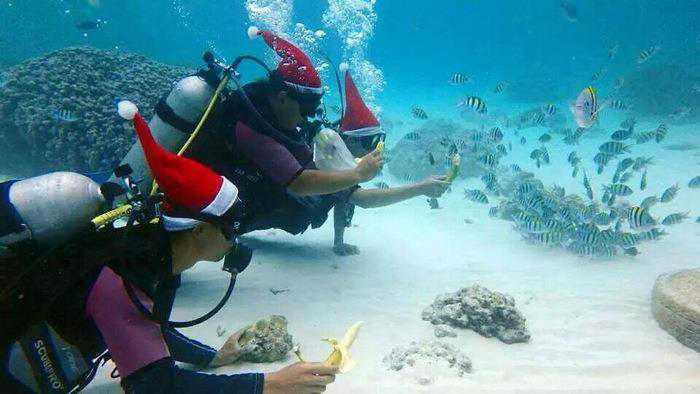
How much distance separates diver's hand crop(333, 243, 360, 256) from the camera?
21.6 ft

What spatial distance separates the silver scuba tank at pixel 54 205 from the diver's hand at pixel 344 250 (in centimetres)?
476

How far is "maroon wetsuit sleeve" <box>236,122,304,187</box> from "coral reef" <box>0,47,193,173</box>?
15.2ft

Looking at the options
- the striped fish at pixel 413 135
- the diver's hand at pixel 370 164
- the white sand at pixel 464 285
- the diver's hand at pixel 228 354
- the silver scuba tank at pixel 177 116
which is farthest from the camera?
the striped fish at pixel 413 135

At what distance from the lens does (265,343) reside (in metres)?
3.47

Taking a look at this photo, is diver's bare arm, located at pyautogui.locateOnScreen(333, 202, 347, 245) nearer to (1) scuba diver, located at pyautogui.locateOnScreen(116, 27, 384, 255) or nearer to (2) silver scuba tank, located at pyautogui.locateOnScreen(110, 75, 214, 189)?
(1) scuba diver, located at pyautogui.locateOnScreen(116, 27, 384, 255)

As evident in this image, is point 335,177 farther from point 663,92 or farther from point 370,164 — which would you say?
point 663,92

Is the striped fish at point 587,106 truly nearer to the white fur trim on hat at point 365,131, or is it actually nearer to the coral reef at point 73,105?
the white fur trim on hat at point 365,131

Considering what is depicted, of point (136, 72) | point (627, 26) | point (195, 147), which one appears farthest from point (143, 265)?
point (627, 26)

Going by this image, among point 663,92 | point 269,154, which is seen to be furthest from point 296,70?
point 663,92

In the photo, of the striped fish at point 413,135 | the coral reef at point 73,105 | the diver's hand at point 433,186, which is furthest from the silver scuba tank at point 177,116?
the striped fish at point 413,135

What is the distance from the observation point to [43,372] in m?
1.80

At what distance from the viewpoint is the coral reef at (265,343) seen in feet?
11.3

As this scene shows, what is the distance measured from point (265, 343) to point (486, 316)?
7.42ft

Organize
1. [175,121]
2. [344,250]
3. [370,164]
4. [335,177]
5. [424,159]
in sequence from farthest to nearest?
[424,159]
[344,250]
[335,177]
[370,164]
[175,121]
